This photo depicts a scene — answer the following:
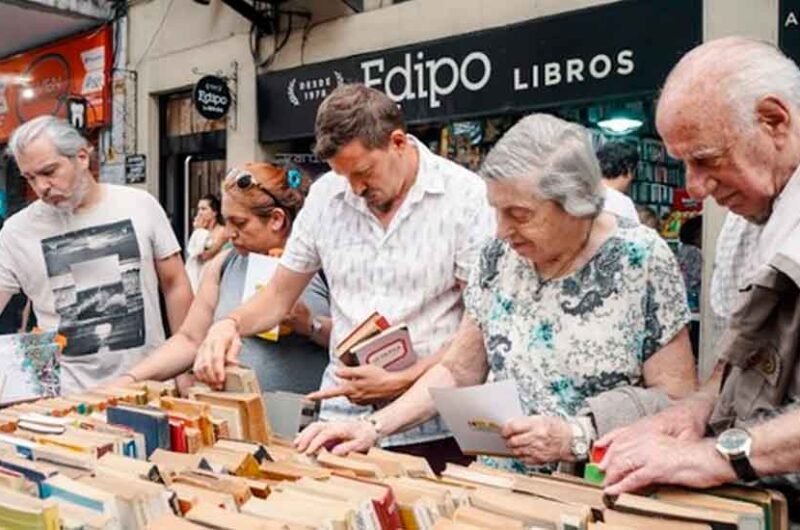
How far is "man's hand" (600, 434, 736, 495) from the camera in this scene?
1.15 metres

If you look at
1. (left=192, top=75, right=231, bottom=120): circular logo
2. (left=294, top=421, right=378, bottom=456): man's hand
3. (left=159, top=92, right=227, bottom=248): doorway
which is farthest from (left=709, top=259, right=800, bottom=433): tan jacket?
(left=159, top=92, right=227, bottom=248): doorway

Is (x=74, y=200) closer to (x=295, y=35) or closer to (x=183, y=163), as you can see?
(x=295, y=35)

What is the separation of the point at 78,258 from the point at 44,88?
8228 millimetres

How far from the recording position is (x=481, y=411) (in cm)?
151

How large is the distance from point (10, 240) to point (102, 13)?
7.20 meters

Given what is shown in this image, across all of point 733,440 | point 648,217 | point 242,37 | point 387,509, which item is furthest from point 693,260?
point 242,37

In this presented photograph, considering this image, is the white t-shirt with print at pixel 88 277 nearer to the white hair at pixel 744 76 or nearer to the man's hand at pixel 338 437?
the man's hand at pixel 338 437

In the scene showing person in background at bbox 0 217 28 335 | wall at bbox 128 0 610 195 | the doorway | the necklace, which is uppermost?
wall at bbox 128 0 610 195

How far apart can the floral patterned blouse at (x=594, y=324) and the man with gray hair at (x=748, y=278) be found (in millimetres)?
233

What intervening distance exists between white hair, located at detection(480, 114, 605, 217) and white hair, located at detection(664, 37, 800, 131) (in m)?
0.34

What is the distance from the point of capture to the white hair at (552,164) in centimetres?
159

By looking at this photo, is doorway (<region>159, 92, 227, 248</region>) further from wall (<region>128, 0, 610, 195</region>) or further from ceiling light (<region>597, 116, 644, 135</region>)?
ceiling light (<region>597, 116, 644, 135</region>)

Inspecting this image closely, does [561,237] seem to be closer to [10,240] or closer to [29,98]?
[10,240]

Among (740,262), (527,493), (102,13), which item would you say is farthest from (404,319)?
(102,13)
